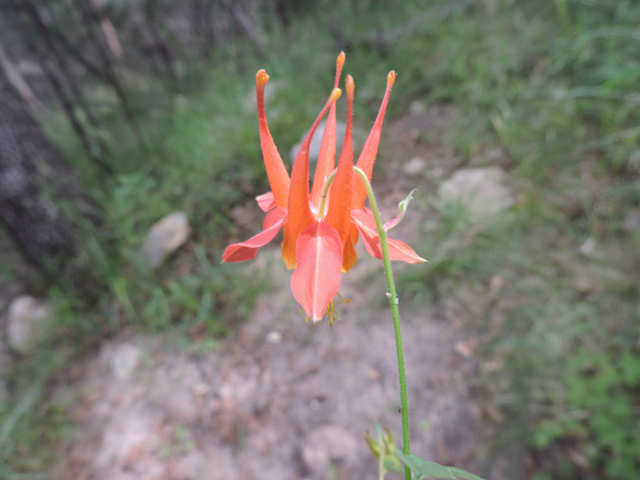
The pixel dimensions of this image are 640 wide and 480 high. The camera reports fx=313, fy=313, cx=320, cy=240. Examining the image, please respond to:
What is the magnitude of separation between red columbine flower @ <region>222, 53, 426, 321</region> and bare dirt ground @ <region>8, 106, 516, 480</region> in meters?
1.42

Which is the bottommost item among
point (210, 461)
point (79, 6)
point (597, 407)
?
point (210, 461)

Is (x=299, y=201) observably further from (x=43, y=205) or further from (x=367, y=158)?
(x=43, y=205)

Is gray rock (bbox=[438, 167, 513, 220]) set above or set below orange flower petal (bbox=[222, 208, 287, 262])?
below

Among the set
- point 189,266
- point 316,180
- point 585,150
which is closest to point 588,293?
point 585,150

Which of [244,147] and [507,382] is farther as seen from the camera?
[244,147]

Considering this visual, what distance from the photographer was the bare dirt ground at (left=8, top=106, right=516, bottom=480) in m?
1.71

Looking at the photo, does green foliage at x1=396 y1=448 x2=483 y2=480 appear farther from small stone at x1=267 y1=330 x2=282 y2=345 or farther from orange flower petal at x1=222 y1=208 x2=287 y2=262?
A: small stone at x1=267 y1=330 x2=282 y2=345

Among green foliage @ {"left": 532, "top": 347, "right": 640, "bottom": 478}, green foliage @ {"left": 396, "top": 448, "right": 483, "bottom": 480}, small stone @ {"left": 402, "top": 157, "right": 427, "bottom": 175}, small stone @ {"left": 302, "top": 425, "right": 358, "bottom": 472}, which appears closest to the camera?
green foliage @ {"left": 396, "top": 448, "right": 483, "bottom": 480}

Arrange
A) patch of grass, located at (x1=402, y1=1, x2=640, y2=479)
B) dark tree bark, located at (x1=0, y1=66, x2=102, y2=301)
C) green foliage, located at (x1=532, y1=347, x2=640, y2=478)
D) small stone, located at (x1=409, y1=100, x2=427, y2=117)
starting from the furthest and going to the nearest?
small stone, located at (x1=409, y1=100, x2=427, y2=117)
dark tree bark, located at (x1=0, y1=66, x2=102, y2=301)
patch of grass, located at (x1=402, y1=1, x2=640, y2=479)
green foliage, located at (x1=532, y1=347, x2=640, y2=478)

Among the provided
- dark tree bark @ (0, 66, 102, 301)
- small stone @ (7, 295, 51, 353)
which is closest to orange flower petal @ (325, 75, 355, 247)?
dark tree bark @ (0, 66, 102, 301)

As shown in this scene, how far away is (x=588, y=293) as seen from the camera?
174 cm

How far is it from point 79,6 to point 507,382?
15.9 ft

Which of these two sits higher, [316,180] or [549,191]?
[316,180]

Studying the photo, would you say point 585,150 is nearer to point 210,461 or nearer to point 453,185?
point 453,185
